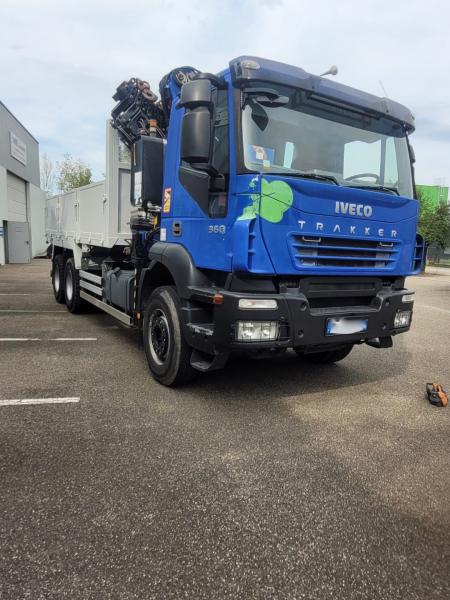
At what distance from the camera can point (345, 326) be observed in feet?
13.1

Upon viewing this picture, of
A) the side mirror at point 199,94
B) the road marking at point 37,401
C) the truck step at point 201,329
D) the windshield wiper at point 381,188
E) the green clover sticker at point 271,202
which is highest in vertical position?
the side mirror at point 199,94

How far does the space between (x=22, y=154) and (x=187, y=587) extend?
2779 centimetres

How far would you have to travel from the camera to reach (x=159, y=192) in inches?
194

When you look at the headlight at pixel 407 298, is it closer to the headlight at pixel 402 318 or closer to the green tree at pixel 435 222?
the headlight at pixel 402 318

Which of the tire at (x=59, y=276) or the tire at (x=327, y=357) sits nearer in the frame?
the tire at (x=327, y=357)

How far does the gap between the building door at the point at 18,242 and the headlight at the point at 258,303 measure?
23.6 m

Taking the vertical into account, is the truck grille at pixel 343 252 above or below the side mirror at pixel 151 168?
below

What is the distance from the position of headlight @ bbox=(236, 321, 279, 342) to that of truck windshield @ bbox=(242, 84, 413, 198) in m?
1.26

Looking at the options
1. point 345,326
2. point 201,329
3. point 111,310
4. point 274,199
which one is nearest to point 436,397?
point 345,326

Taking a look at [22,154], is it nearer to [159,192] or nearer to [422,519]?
[159,192]

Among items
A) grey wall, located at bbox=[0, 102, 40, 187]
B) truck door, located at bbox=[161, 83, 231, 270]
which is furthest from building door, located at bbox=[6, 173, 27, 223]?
truck door, located at bbox=[161, 83, 231, 270]

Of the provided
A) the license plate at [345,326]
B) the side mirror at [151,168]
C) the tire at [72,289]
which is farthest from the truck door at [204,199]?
the tire at [72,289]

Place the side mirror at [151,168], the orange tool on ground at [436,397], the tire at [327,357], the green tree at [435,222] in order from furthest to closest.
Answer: the green tree at [435,222]
the tire at [327,357]
the side mirror at [151,168]
the orange tool on ground at [436,397]

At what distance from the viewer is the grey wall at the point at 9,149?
21.7 meters
